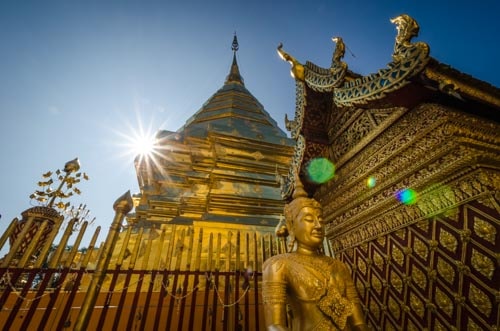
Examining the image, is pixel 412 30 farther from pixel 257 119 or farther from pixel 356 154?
pixel 257 119

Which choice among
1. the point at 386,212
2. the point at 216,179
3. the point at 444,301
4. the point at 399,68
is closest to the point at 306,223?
the point at 386,212

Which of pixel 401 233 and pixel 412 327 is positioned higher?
pixel 401 233

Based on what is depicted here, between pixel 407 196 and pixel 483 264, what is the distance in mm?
815

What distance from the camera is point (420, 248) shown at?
2.43m

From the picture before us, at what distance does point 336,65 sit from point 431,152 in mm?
1516

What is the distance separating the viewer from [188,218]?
8.08 meters

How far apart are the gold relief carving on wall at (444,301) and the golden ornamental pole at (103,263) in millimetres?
3119

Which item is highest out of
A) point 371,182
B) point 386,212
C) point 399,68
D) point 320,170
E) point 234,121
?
point 234,121

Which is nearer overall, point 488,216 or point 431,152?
point 488,216

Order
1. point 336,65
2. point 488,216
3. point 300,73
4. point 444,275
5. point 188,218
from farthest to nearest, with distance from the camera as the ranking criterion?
point 188,218
point 300,73
point 336,65
point 444,275
point 488,216

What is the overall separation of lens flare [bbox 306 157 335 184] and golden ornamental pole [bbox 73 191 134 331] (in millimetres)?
2629

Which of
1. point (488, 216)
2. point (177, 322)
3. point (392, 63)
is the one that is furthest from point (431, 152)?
point (177, 322)

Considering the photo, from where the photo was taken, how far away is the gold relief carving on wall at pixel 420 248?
238cm

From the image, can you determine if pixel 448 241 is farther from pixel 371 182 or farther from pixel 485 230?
pixel 371 182
